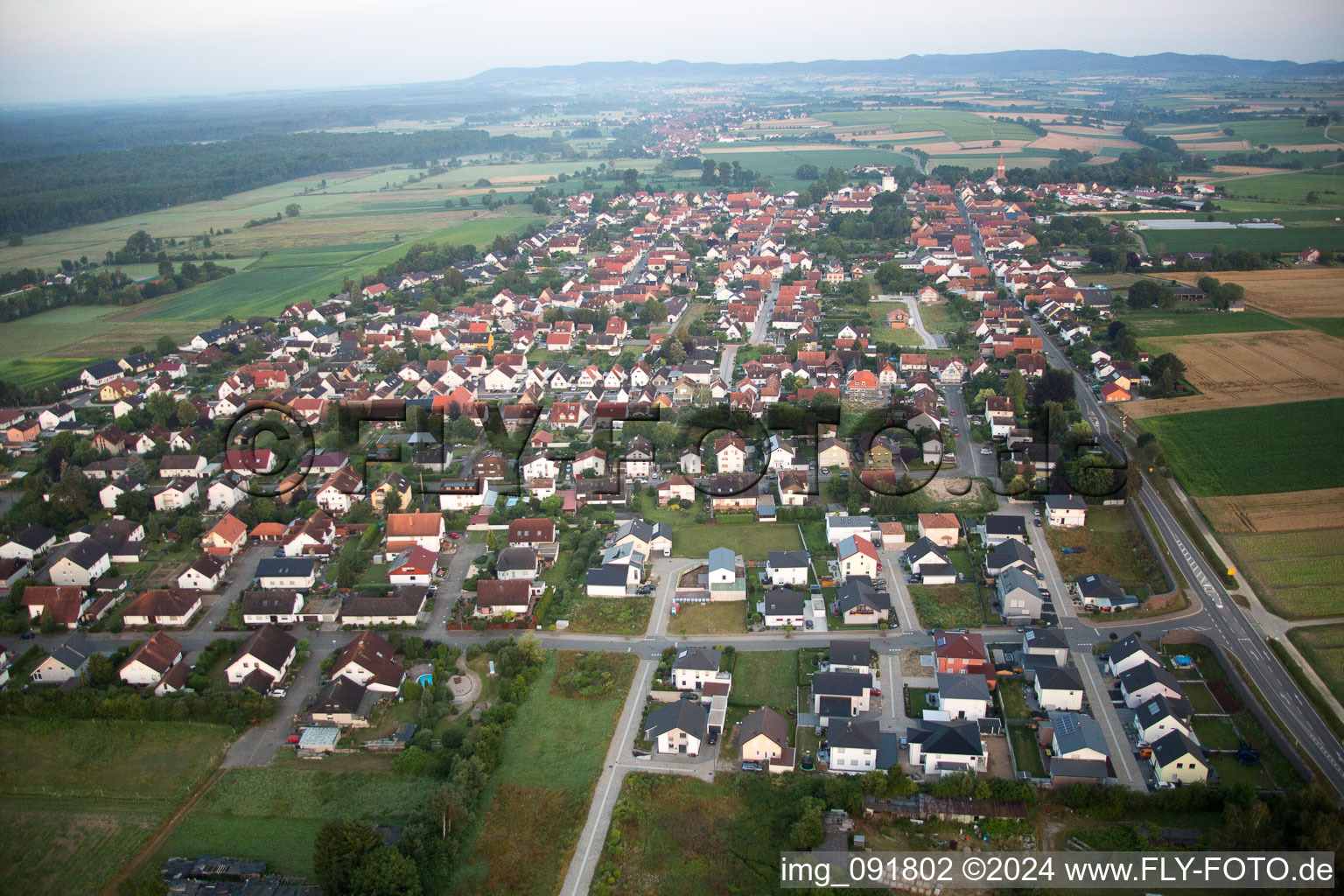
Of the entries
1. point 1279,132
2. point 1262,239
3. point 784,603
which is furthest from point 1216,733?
point 1279,132

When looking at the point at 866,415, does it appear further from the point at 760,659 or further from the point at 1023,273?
the point at 1023,273

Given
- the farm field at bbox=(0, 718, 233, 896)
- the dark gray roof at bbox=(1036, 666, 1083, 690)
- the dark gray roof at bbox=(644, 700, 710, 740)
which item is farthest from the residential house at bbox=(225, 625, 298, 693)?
the dark gray roof at bbox=(1036, 666, 1083, 690)

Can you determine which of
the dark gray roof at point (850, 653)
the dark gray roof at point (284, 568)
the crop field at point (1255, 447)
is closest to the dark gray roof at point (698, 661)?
the dark gray roof at point (850, 653)

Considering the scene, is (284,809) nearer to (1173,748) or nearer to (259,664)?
(259,664)

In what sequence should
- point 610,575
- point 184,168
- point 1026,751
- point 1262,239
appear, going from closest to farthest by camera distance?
point 1026,751
point 610,575
point 1262,239
point 184,168

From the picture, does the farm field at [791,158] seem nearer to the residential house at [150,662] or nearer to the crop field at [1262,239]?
the crop field at [1262,239]
